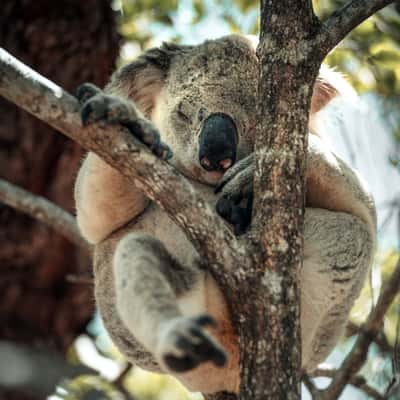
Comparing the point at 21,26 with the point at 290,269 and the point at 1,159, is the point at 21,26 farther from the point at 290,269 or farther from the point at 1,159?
the point at 290,269

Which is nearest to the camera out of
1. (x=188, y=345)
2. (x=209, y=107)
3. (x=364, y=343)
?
(x=188, y=345)

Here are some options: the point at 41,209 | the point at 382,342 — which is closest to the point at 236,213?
the point at 382,342

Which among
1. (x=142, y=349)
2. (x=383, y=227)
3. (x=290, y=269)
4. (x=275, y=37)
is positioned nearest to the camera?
(x=290, y=269)

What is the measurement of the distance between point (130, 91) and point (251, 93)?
0.73 meters

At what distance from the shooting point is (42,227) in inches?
253

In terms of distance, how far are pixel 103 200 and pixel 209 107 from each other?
2.49 ft

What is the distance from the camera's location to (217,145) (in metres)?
3.79

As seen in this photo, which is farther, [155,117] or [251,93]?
[155,117]

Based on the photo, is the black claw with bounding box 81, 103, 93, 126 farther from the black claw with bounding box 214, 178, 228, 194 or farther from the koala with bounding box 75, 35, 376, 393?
the black claw with bounding box 214, 178, 228, 194

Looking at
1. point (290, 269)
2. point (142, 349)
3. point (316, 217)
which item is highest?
point (316, 217)

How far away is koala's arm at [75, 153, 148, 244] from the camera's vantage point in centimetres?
396

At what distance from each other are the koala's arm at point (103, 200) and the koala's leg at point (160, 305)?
56 cm

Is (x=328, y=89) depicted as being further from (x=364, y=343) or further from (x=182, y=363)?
(x=182, y=363)

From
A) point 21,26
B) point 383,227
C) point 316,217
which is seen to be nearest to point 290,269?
point 316,217
